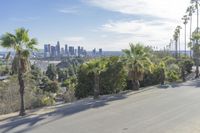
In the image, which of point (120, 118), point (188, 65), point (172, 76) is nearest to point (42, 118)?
point (120, 118)

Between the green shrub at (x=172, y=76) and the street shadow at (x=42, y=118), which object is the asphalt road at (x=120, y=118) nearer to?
the street shadow at (x=42, y=118)

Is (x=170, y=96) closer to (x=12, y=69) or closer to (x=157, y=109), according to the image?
(x=157, y=109)

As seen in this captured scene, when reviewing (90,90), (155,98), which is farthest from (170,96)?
(90,90)

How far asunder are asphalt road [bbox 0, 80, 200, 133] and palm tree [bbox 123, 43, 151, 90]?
13.3ft

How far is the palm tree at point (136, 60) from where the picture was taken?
25.4 metres

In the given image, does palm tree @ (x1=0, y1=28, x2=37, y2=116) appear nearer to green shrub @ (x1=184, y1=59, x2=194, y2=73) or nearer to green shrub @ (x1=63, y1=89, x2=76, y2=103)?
green shrub @ (x1=63, y1=89, x2=76, y2=103)

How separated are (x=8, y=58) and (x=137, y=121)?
7.89 m

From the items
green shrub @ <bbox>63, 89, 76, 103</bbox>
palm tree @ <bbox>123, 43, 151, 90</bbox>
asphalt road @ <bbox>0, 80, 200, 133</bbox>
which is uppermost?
palm tree @ <bbox>123, 43, 151, 90</bbox>

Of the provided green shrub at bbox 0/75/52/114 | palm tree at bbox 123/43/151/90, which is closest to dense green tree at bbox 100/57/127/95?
palm tree at bbox 123/43/151/90

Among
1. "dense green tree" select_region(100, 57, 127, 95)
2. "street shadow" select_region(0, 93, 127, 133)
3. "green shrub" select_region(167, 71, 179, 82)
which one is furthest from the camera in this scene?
"green shrub" select_region(167, 71, 179, 82)

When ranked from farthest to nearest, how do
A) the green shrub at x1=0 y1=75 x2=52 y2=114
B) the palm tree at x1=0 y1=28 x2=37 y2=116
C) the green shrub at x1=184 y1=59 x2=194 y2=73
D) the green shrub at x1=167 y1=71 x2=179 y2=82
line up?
the green shrub at x1=184 y1=59 x2=194 y2=73 → the green shrub at x1=167 y1=71 x2=179 y2=82 → the green shrub at x1=0 y1=75 x2=52 y2=114 → the palm tree at x1=0 y1=28 x2=37 y2=116

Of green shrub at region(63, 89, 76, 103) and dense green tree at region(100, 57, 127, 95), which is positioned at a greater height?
dense green tree at region(100, 57, 127, 95)

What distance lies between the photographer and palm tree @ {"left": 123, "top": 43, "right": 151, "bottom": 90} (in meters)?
25.4

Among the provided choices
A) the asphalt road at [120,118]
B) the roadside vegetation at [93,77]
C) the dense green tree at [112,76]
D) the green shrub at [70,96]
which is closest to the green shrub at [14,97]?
the roadside vegetation at [93,77]
